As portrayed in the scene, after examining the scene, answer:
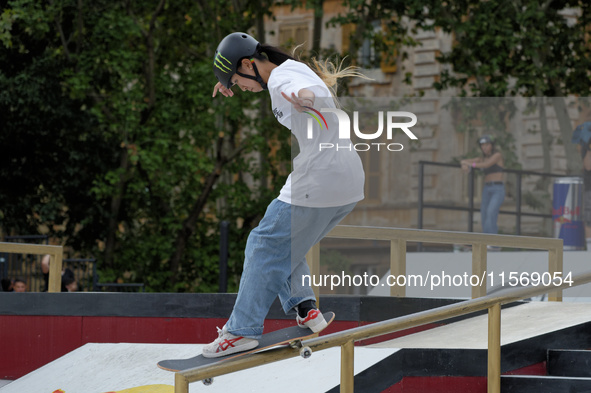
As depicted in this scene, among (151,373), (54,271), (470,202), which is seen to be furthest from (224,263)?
(151,373)

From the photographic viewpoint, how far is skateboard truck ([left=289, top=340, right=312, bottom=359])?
4384 mm

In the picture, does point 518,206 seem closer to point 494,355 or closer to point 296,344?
point 494,355

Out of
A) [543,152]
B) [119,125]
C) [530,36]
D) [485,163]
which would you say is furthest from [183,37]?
[485,163]

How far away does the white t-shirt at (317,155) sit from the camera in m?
4.16

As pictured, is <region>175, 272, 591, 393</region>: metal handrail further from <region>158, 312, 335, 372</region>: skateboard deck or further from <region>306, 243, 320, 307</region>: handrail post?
<region>306, 243, 320, 307</region>: handrail post

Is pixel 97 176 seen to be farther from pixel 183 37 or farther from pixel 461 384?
pixel 461 384

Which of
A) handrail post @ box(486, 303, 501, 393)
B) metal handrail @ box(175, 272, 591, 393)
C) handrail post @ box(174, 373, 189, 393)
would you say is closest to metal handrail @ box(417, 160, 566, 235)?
metal handrail @ box(175, 272, 591, 393)

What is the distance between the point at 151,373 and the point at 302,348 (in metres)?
2.19

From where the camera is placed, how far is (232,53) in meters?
4.36

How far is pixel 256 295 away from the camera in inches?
172

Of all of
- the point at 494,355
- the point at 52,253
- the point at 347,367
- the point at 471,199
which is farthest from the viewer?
the point at 471,199

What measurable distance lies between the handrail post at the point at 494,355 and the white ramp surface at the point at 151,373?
23.7 inches

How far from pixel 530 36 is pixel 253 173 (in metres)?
6.86

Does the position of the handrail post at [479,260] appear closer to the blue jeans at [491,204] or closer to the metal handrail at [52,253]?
the blue jeans at [491,204]
